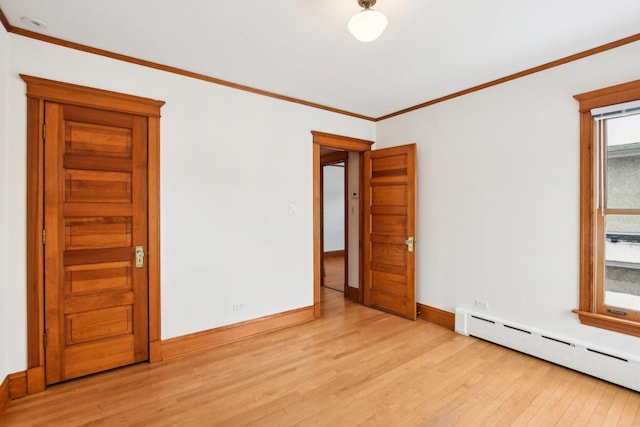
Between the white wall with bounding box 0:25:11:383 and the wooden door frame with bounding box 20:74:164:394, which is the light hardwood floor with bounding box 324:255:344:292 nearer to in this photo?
the wooden door frame with bounding box 20:74:164:394

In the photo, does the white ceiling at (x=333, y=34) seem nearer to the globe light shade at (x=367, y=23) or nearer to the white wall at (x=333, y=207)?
the globe light shade at (x=367, y=23)

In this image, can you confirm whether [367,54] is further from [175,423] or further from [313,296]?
[175,423]

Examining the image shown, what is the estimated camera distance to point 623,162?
8.12 feet

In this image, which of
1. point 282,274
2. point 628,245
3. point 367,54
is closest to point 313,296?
point 282,274

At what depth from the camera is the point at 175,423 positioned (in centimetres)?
199

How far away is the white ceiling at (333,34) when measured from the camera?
2.02m

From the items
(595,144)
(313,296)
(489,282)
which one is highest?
(595,144)

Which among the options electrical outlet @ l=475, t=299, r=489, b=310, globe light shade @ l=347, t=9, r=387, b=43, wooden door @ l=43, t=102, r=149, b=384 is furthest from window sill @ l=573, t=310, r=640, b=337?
wooden door @ l=43, t=102, r=149, b=384

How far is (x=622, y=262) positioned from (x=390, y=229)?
2180 mm

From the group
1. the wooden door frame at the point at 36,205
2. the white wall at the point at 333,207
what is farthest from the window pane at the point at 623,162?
the white wall at the point at 333,207

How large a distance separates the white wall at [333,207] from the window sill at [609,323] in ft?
21.4

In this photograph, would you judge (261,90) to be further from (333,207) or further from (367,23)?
(333,207)

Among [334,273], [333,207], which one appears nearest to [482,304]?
[334,273]

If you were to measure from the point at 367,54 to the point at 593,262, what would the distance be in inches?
101
